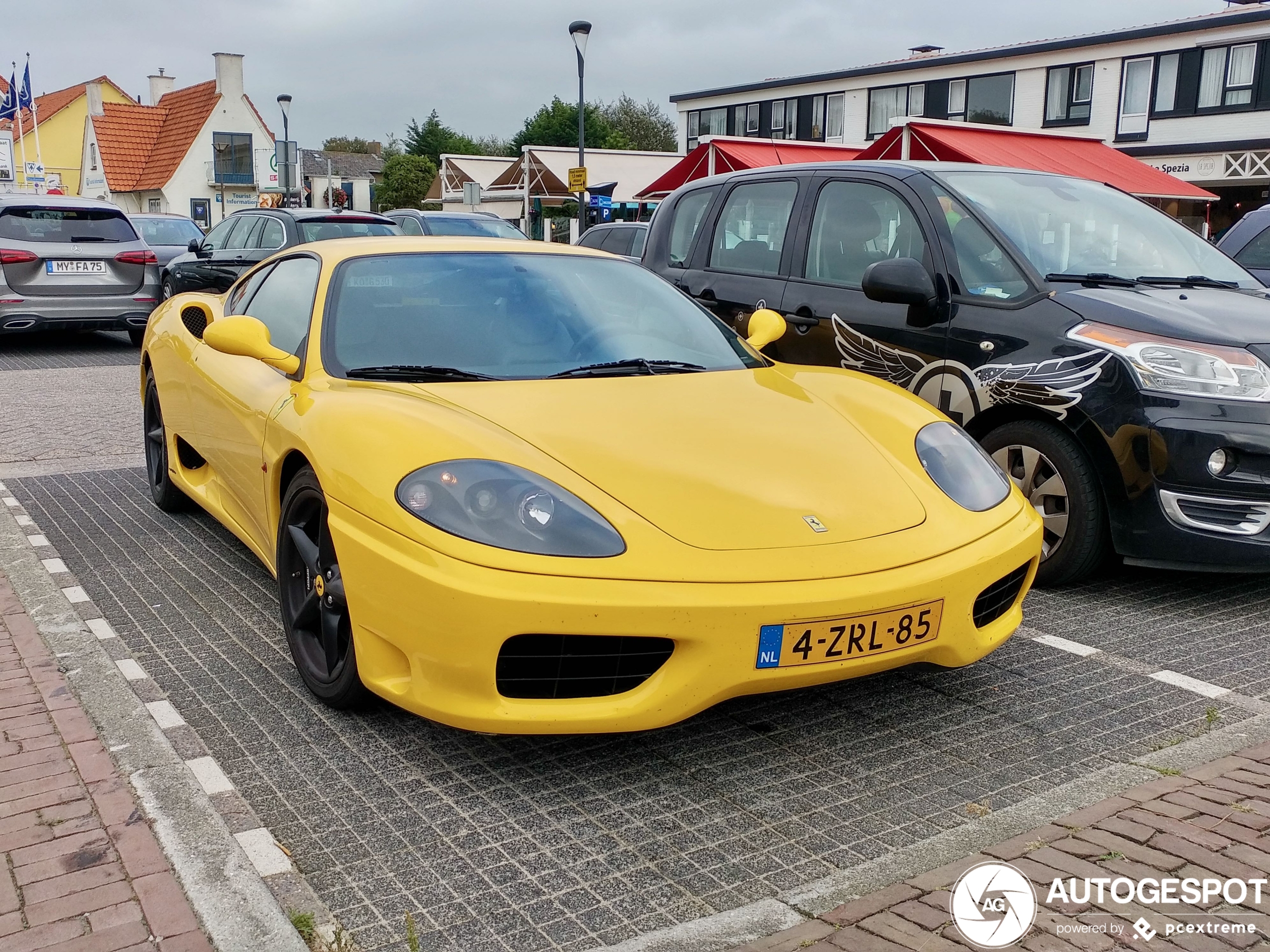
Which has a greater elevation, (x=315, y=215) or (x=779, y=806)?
(x=315, y=215)

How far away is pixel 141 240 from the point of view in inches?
521

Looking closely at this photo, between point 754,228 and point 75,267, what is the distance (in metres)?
8.95

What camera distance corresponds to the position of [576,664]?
2.92 metres

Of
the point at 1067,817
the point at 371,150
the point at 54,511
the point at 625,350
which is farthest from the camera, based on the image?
the point at 371,150

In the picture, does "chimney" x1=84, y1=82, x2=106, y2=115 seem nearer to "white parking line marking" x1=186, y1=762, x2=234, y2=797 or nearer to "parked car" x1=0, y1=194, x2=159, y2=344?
"parked car" x1=0, y1=194, x2=159, y2=344

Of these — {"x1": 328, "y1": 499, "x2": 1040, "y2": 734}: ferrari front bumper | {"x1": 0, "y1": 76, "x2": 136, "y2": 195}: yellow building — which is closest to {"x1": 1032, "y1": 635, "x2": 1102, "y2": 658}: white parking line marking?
{"x1": 328, "y1": 499, "x2": 1040, "y2": 734}: ferrari front bumper

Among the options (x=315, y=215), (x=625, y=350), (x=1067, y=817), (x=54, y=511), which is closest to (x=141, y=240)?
(x=315, y=215)

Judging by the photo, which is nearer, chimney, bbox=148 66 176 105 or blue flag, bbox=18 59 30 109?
blue flag, bbox=18 59 30 109

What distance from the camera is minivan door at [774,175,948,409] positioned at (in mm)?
5344

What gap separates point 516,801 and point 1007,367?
117 inches

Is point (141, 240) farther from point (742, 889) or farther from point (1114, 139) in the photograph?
point (1114, 139)

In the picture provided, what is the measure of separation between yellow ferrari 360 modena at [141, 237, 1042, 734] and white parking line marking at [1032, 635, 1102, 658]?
62cm

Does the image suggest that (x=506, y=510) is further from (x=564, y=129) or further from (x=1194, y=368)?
(x=564, y=129)

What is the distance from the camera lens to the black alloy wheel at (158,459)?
582 centimetres
